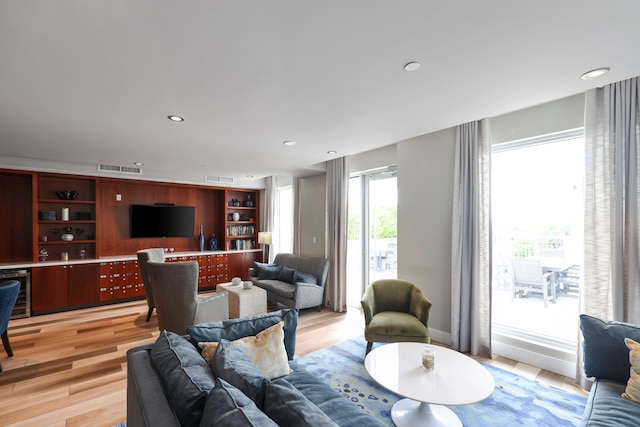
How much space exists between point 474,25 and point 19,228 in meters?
7.06

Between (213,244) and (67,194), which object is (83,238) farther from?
(213,244)

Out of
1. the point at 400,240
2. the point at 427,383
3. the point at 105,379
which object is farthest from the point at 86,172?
the point at 427,383

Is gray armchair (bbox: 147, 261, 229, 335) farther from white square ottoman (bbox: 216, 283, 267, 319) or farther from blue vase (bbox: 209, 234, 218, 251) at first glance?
blue vase (bbox: 209, 234, 218, 251)

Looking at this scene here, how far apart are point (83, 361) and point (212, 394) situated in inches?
124

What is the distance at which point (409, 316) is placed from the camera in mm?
3182

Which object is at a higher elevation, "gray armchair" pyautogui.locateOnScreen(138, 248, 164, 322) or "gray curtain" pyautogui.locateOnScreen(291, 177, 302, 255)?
"gray curtain" pyautogui.locateOnScreen(291, 177, 302, 255)

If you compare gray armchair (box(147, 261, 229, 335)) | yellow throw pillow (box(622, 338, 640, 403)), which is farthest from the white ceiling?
yellow throw pillow (box(622, 338, 640, 403))

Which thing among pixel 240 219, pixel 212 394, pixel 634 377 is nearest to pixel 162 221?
pixel 240 219

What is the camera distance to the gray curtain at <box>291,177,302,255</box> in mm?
6137

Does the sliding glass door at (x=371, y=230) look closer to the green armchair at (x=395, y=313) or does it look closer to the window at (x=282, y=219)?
the green armchair at (x=395, y=313)

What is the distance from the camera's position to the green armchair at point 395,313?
2.88 m

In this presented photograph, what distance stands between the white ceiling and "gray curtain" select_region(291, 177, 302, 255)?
294 cm

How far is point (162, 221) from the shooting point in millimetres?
6270

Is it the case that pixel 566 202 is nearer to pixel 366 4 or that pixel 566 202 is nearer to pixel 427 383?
pixel 427 383
